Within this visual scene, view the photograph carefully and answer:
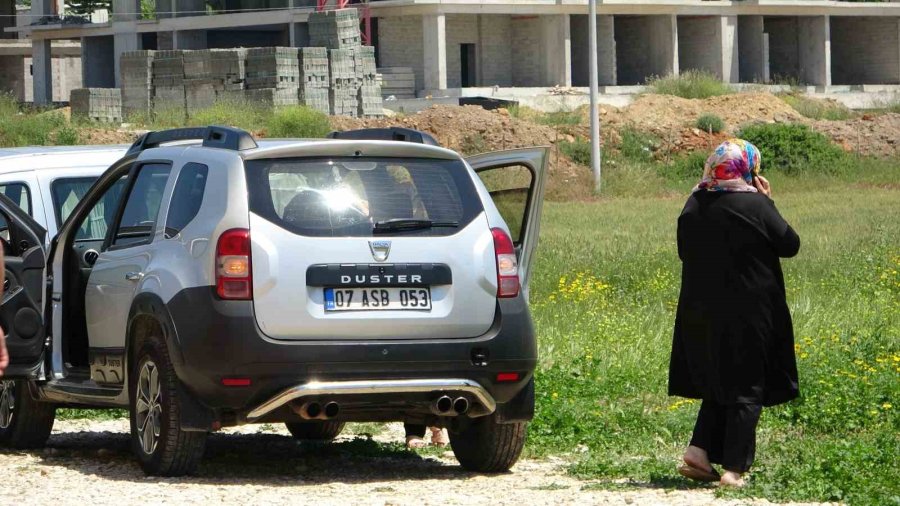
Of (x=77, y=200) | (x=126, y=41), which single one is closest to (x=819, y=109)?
(x=126, y=41)

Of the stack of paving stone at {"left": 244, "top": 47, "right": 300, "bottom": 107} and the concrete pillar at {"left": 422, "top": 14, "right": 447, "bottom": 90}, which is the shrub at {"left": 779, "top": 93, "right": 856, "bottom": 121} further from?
the stack of paving stone at {"left": 244, "top": 47, "right": 300, "bottom": 107}

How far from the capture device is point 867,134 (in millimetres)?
59062

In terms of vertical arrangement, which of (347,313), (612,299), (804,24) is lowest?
(612,299)

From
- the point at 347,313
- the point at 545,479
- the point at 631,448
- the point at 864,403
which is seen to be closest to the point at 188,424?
the point at 347,313

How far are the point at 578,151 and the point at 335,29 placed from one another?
15192 millimetres

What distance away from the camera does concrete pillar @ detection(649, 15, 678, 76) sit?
84312 mm

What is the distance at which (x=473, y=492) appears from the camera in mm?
8570

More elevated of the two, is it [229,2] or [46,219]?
[229,2]

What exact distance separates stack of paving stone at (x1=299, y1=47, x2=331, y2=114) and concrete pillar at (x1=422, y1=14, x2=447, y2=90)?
14.8m

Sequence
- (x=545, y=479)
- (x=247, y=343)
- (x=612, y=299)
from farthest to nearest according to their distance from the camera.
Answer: (x=612, y=299) → (x=545, y=479) → (x=247, y=343)

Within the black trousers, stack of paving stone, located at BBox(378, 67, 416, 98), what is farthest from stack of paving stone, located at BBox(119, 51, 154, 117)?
the black trousers

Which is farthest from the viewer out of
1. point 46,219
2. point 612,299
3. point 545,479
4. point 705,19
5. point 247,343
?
point 705,19

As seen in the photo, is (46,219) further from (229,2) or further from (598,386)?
(229,2)

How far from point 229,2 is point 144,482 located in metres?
80.4
